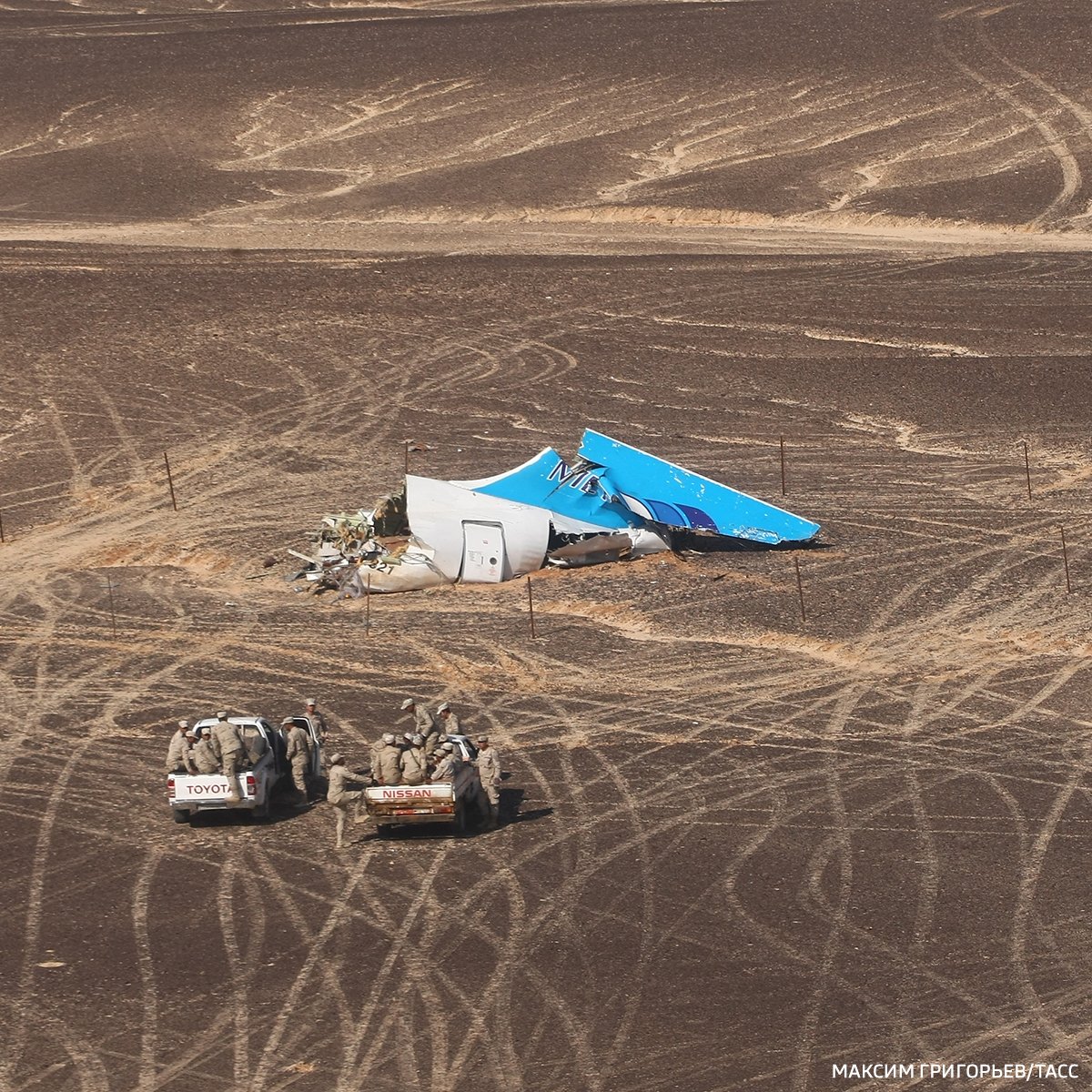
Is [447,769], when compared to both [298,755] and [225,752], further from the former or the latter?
[225,752]

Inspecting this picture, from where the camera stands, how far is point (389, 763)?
19203 mm

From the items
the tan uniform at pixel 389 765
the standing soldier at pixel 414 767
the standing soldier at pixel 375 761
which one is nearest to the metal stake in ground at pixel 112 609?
the standing soldier at pixel 375 761

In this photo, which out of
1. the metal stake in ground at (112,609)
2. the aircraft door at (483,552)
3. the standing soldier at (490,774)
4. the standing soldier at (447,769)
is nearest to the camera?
the standing soldier at (447,769)

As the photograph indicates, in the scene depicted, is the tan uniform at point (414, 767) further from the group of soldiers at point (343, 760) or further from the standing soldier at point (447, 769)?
the standing soldier at point (447, 769)

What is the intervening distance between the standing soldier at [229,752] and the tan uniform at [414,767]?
1.78m

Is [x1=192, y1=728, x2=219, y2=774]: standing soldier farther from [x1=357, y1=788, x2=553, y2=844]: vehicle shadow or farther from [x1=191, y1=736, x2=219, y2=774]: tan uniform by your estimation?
[x1=357, y1=788, x2=553, y2=844]: vehicle shadow

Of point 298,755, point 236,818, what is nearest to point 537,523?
point 298,755

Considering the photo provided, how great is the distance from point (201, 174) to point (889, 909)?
4380 centimetres

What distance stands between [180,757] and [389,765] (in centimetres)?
236

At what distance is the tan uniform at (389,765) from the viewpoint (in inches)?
755

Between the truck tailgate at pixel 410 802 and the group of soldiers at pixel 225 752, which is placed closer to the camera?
the truck tailgate at pixel 410 802

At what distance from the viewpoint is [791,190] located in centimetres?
5253

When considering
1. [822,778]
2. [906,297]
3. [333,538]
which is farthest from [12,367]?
[822,778]

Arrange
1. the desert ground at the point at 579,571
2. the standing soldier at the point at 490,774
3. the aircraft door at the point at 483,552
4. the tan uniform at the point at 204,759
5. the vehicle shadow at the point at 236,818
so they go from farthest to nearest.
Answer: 1. the aircraft door at the point at 483,552
2. the vehicle shadow at the point at 236,818
3. the tan uniform at the point at 204,759
4. the standing soldier at the point at 490,774
5. the desert ground at the point at 579,571
